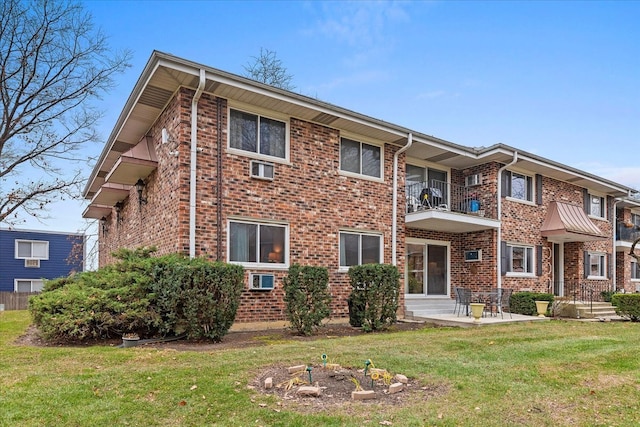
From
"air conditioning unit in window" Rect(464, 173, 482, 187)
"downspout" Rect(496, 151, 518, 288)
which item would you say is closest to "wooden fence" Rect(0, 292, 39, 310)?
"air conditioning unit in window" Rect(464, 173, 482, 187)

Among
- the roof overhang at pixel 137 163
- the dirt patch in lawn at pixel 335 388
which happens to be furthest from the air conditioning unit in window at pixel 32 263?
the dirt patch in lawn at pixel 335 388

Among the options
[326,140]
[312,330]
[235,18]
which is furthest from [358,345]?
[235,18]

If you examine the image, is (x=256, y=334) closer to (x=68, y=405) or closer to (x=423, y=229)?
(x=68, y=405)

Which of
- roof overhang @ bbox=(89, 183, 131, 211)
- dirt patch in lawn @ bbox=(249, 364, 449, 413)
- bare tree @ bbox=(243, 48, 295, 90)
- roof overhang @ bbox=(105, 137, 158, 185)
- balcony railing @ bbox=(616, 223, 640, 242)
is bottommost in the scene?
dirt patch in lawn @ bbox=(249, 364, 449, 413)

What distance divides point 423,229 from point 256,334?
304 inches

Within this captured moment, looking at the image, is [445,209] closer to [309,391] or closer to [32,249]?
[309,391]

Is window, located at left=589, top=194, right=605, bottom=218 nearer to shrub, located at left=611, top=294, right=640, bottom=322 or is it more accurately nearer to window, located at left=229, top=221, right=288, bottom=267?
shrub, located at left=611, top=294, right=640, bottom=322

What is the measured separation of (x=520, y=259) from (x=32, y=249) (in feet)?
93.0

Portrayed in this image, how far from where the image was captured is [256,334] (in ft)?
31.1

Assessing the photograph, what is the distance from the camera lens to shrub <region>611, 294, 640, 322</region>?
44.0 feet

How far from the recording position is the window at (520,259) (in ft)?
52.6

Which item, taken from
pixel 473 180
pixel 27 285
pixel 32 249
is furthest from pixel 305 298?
pixel 32 249

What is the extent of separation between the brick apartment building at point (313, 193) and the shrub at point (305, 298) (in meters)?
1.12

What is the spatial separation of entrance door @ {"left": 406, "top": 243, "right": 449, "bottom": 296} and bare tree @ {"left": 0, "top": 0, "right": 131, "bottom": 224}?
1349 cm
